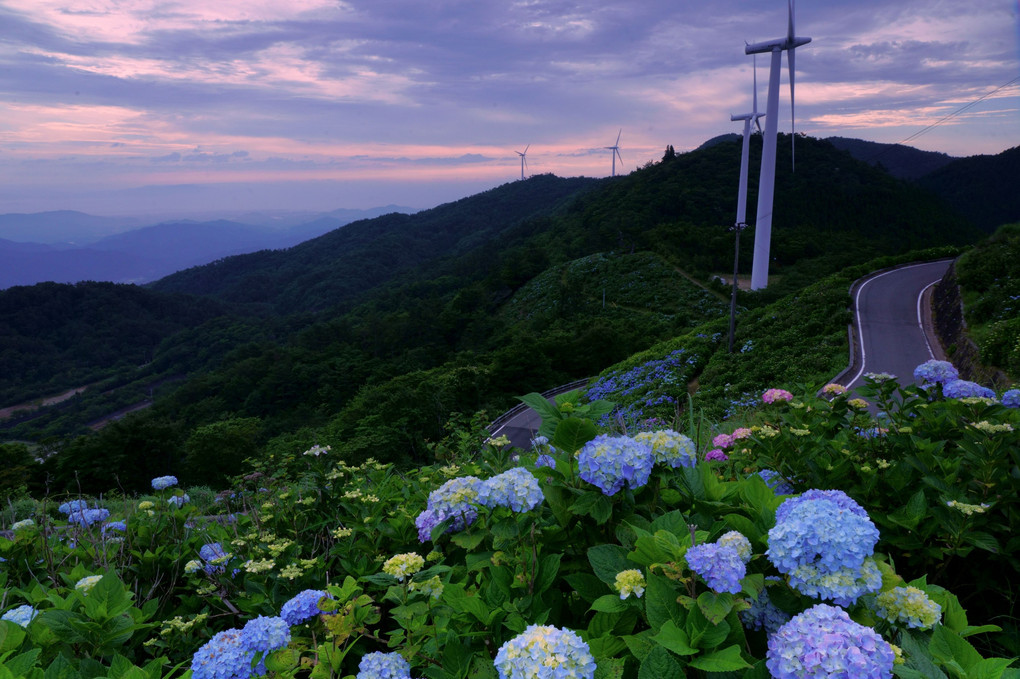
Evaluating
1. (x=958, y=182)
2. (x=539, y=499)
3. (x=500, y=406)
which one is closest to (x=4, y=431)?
(x=500, y=406)

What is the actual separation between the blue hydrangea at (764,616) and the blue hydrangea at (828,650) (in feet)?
0.96

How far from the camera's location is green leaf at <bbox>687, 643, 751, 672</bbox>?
1340 mm

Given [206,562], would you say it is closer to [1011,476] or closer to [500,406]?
[1011,476]

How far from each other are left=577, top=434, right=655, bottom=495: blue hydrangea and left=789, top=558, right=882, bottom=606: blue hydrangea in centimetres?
58

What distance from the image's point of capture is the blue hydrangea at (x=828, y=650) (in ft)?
4.08

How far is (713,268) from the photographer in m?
66.1

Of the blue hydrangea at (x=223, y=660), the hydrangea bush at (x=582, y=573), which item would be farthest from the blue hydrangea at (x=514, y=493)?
the blue hydrangea at (x=223, y=660)

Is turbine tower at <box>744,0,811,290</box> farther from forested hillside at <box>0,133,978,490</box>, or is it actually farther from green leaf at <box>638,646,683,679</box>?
green leaf at <box>638,646,683,679</box>

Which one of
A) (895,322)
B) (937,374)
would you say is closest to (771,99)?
(895,322)

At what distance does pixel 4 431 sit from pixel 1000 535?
10419 centimetres

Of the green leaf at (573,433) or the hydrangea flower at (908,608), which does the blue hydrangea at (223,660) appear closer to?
the green leaf at (573,433)

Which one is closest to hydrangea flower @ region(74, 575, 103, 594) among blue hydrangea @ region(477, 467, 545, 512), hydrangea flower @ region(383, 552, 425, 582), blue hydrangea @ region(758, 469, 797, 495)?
hydrangea flower @ region(383, 552, 425, 582)

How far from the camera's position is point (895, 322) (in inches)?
963

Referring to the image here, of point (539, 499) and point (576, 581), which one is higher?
point (539, 499)
